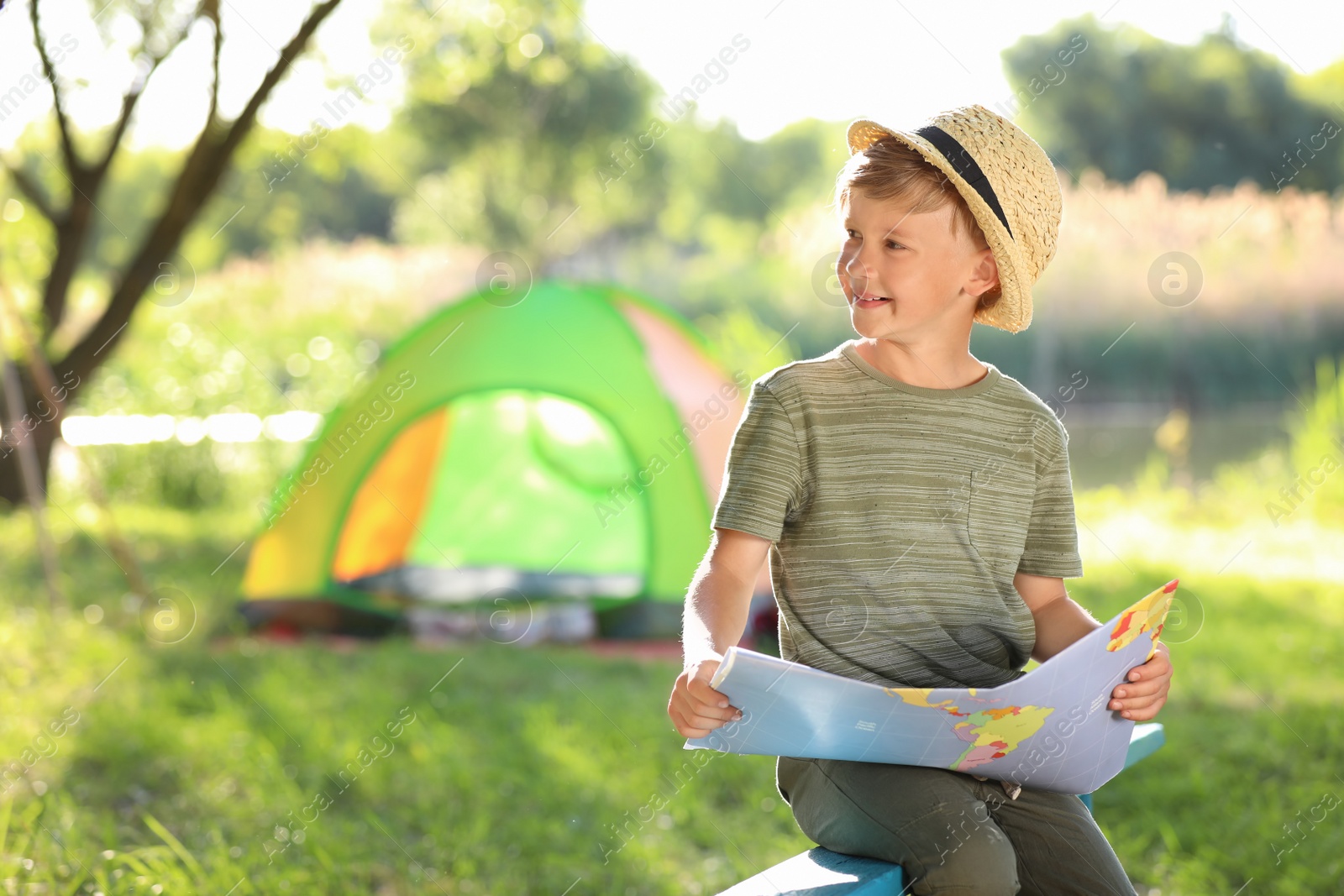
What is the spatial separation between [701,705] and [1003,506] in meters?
0.57

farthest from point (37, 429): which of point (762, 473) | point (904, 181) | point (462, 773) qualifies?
point (904, 181)

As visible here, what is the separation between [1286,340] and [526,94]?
47.2 feet

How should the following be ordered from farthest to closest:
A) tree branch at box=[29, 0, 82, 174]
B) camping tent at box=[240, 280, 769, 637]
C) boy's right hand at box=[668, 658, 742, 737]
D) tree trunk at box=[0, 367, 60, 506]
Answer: tree trunk at box=[0, 367, 60, 506] < tree branch at box=[29, 0, 82, 174] < camping tent at box=[240, 280, 769, 637] < boy's right hand at box=[668, 658, 742, 737]

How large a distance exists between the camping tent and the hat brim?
9.39ft

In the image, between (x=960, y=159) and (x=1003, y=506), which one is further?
(x=1003, y=506)

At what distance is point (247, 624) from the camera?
4.37 metres

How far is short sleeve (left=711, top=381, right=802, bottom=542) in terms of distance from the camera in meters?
1.37

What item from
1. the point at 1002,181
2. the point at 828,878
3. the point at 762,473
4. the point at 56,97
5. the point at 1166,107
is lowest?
the point at 56,97

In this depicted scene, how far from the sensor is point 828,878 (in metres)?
1.30

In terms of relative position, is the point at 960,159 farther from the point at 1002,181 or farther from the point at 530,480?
the point at 530,480

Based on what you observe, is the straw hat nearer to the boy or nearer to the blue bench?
the boy

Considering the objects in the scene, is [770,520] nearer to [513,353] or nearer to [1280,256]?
[513,353]

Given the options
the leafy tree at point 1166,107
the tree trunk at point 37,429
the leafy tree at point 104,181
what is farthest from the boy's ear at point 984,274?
the leafy tree at point 1166,107

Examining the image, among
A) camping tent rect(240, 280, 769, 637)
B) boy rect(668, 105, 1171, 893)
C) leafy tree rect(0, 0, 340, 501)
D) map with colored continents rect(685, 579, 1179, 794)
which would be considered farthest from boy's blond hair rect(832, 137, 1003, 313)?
leafy tree rect(0, 0, 340, 501)
